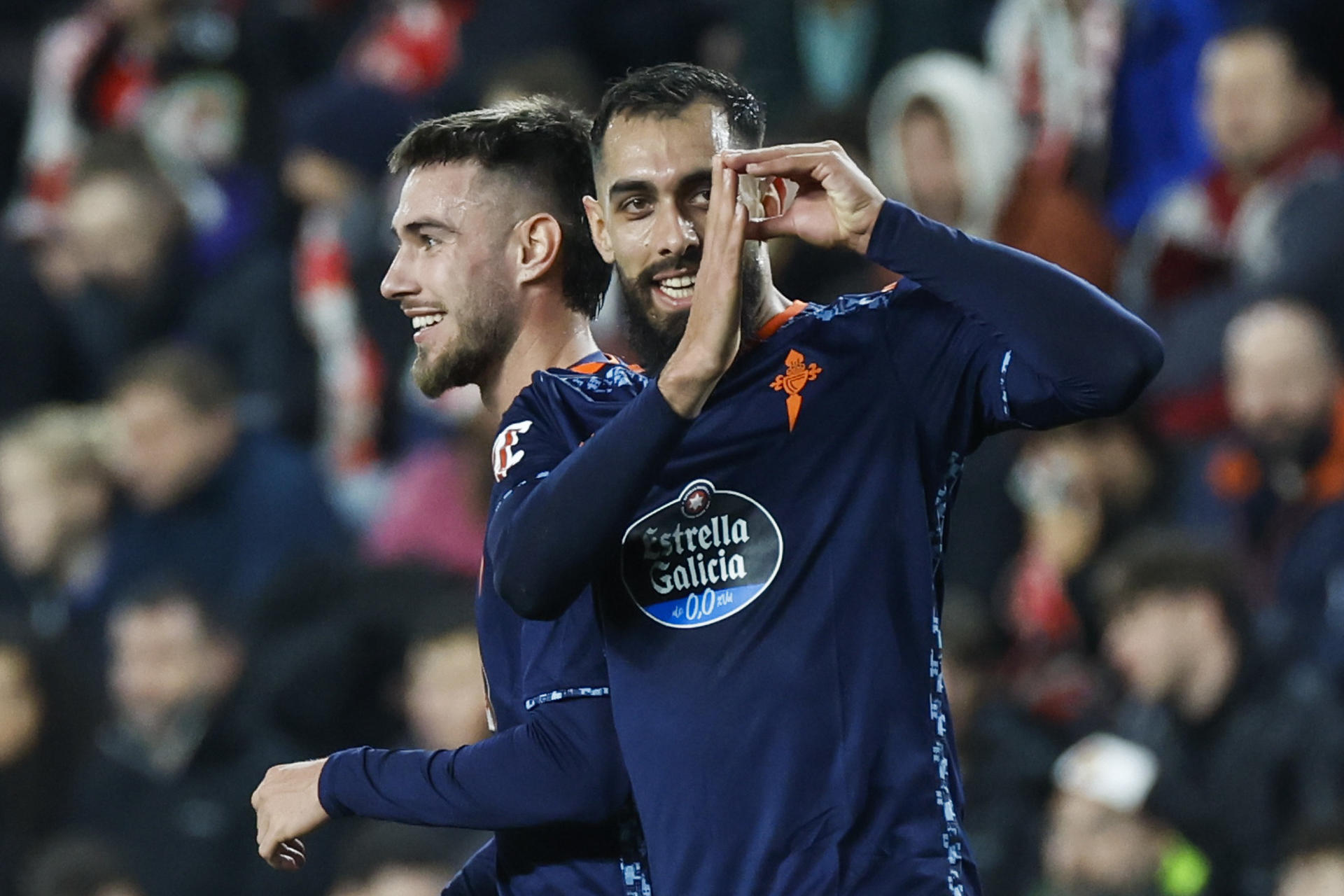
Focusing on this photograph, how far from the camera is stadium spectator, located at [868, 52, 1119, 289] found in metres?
7.42

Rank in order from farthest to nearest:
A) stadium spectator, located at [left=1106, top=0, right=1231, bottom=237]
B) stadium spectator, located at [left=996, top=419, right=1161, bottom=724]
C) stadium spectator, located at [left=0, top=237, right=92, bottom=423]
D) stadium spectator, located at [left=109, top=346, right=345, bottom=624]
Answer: stadium spectator, located at [left=0, top=237, right=92, bottom=423]
stadium spectator, located at [left=109, top=346, right=345, bottom=624]
stadium spectator, located at [left=1106, top=0, right=1231, bottom=237]
stadium spectator, located at [left=996, top=419, right=1161, bottom=724]

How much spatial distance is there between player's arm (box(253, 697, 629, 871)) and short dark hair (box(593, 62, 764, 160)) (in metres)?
0.84

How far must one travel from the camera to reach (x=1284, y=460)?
20.9ft

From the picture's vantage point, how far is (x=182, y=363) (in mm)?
7938

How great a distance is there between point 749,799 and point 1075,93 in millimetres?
5492

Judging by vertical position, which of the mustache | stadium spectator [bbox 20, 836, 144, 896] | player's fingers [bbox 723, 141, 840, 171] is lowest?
stadium spectator [bbox 20, 836, 144, 896]

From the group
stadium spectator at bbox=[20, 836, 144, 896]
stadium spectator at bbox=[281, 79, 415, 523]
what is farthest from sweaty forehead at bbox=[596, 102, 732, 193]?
stadium spectator at bbox=[281, 79, 415, 523]

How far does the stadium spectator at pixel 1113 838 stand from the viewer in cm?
561

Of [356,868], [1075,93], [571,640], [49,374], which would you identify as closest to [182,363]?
[49,374]

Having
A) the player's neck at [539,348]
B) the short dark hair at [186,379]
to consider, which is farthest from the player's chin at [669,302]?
the short dark hair at [186,379]

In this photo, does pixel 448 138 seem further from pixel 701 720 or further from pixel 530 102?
pixel 701 720

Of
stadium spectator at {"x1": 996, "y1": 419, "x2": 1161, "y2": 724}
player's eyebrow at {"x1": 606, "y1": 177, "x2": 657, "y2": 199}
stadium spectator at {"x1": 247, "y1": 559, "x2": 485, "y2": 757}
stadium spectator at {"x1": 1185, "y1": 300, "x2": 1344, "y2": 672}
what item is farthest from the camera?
stadium spectator at {"x1": 247, "y1": 559, "x2": 485, "y2": 757}

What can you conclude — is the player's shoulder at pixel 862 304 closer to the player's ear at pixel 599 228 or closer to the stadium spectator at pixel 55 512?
the player's ear at pixel 599 228

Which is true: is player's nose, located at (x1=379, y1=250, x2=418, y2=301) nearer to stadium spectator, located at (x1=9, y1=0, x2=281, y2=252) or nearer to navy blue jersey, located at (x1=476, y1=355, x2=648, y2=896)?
navy blue jersey, located at (x1=476, y1=355, x2=648, y2=896)
